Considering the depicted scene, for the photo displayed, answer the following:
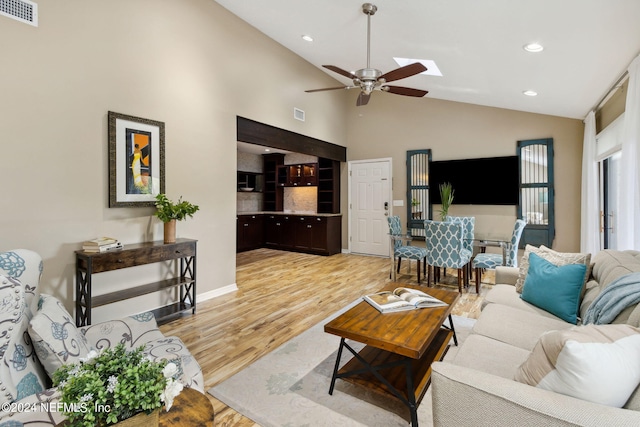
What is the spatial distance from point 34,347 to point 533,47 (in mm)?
4014

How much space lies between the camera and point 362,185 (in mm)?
7254

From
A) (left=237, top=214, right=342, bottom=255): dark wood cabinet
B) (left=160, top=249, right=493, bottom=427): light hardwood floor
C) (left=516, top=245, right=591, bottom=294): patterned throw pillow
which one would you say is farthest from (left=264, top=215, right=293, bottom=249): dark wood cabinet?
(left=516, top=245, right=591, bottom=294): patterned throw pillow

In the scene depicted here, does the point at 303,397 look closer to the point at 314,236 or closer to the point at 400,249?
the point at 400,249

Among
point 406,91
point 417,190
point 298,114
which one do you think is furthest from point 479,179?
point 298,114

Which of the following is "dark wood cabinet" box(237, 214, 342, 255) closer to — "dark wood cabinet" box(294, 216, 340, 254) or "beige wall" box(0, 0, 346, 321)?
"dark wood cabinet" box(294, 216, 340, 254)

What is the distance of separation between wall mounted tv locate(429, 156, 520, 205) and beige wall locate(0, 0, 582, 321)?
0.27 meters

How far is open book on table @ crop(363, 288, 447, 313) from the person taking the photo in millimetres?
2291

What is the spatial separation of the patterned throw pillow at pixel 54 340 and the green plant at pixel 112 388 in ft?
2.03

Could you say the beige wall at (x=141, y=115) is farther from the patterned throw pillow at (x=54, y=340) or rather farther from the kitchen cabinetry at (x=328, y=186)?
the kitchen cabinetry at (x=328, y=186)

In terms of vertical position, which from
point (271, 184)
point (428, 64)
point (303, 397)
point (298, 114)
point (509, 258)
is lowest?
point (303, 397)

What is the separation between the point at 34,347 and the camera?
138 centimetres

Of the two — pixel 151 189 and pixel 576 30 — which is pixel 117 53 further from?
pixel 576 30

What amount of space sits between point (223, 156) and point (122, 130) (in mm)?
1289

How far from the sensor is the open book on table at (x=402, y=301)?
2.29m
